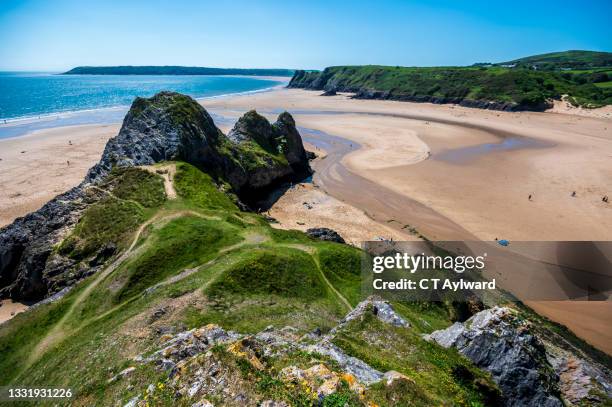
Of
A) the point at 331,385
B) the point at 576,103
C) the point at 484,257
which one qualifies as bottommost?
the point at 484,257

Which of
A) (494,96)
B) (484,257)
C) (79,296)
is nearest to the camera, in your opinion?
(79,296)

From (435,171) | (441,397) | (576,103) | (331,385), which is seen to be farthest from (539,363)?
(576,103)

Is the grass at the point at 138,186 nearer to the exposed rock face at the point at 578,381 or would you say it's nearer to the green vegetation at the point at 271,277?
the green vegetation at the point at 271,277

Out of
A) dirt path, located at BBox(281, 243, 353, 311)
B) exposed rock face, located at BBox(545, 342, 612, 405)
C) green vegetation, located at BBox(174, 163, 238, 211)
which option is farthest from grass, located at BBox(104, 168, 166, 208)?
exposed rock face, located at BBox(545, 342, 612, 405)

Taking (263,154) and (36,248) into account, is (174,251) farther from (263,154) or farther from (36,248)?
(263,154)

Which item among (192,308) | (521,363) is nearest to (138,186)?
(192,308)

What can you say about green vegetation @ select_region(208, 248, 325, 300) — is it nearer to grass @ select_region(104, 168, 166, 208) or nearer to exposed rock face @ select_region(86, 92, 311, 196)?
grass @ select_region(104, 168, 166, 208)

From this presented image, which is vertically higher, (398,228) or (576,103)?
(576,103)

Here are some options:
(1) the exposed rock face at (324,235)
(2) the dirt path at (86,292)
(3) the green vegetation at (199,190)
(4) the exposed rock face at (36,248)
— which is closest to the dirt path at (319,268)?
(1) the exposed rock face at (324,235)

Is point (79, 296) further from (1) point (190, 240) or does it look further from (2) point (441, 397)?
(2) point (441, 397)
